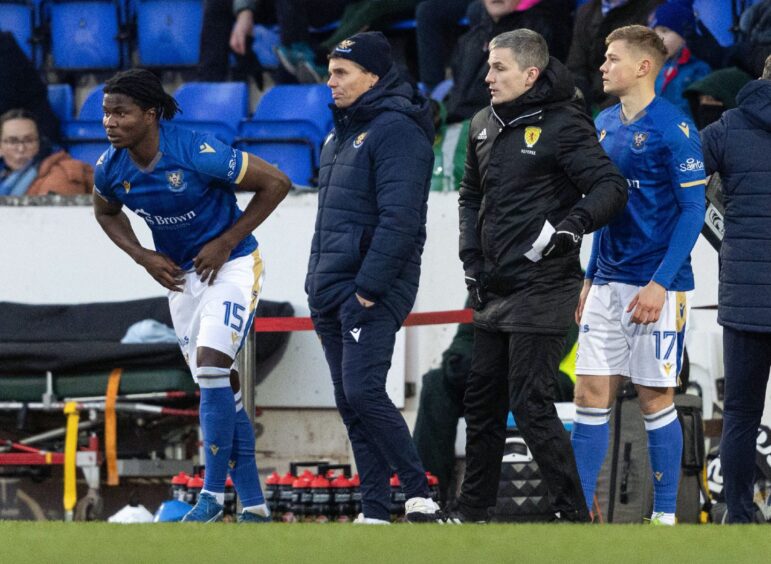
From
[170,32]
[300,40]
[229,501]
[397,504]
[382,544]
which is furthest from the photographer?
[170,32]

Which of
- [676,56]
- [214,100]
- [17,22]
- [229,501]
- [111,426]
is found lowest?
[229,501]

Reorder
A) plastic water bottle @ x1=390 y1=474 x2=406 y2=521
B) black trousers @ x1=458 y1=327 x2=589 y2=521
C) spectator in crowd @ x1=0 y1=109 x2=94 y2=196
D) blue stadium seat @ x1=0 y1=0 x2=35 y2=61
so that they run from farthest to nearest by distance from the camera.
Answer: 1. blue stadium seat @ x1=0 y1=0 x2=35 y2=61
2. spectator in crowd @ x1=0 y1=109 x2=94 y2=196
3. plastic water bottle @ x1=390 y1=474 x2=406 y2=521
4. black trousers @ x1=458 y1=327 x2=589 y2=521

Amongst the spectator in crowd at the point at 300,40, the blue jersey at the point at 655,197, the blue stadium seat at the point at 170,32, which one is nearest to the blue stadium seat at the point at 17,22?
the blue stadium seat at the point at 170,32

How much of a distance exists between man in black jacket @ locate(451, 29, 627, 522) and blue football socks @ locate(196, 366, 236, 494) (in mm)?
910

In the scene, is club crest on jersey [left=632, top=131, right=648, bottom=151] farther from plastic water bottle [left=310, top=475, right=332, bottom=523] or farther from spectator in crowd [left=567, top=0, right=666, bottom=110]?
spectator in crowd [left=567, top=0, right=666, bottom=110]

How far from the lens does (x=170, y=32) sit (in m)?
11.9

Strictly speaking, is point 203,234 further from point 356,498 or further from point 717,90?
point 717,90

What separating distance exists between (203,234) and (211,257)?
15 cm

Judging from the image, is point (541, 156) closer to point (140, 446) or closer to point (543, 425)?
point (543, 425)

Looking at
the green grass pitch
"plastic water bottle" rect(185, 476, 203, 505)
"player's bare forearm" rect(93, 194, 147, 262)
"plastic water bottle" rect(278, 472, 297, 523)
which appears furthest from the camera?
"plastic water bottle" rect(185, 476, 203, 505)

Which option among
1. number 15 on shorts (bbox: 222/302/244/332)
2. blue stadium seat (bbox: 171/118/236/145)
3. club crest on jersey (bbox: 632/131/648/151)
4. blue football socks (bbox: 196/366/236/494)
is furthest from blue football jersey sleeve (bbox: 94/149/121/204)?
blue stadium seat (bbox: 171/118/236/145)

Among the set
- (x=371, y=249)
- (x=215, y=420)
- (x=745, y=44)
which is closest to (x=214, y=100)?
(x=745, y=44)

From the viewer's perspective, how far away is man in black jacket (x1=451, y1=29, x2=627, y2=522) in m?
5.21

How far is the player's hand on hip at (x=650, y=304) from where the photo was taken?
536 cm
